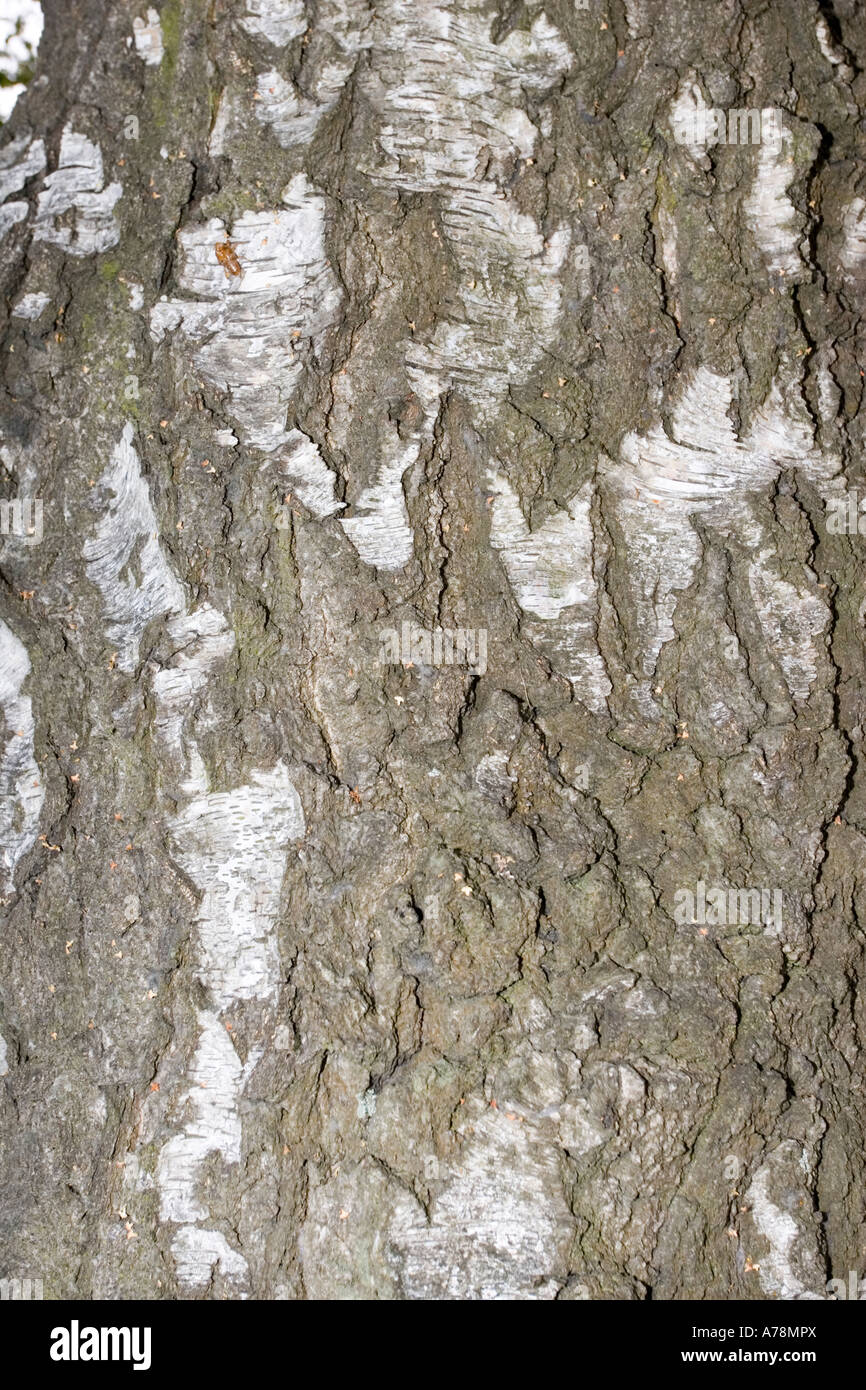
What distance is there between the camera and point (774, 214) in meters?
1.62

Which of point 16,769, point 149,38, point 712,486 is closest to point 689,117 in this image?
point 712,486

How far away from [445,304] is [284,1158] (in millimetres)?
1379

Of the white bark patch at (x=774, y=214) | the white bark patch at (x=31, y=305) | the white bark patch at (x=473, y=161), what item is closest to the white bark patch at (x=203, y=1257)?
the white bark patch at (x=473, y=161)

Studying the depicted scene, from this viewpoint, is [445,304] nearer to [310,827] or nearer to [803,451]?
[803,451]

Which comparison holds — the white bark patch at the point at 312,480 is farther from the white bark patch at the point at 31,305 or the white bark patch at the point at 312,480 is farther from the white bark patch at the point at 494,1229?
the white bark patch at the point at 494,1229

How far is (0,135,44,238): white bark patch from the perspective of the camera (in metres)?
1.71

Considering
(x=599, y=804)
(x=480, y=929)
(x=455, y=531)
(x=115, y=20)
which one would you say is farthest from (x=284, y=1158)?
(x=115, y=20)

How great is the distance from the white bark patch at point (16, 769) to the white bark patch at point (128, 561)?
0.59ft

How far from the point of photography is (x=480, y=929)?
60.7 inches

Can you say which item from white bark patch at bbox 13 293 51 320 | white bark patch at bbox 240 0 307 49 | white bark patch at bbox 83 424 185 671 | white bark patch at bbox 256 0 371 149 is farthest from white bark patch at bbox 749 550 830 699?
white bark patch at bbox 13 293 51 320

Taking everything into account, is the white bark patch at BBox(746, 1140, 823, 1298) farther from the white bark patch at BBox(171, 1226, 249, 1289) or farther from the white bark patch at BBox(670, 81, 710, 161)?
the white bark patch at BBox(670, 81, 710, 161)

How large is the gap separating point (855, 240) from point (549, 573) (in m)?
0.76

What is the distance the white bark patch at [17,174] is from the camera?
5.59 ft

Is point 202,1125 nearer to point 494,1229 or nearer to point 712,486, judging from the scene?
point 494,1229
